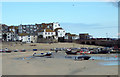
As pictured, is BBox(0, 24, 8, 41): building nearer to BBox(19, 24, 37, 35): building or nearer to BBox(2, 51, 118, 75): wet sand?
BBox(19, 24, 37, 35): building

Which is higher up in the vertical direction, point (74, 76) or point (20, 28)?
point (20, 28)

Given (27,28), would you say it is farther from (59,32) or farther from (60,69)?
(60,69)

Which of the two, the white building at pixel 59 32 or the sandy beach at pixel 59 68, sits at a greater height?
the white building at pixel 59 32

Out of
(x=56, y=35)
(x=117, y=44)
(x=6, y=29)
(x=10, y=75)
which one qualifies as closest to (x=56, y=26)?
(x=56, y=35)

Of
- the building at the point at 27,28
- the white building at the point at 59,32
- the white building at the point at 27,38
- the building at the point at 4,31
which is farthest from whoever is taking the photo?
the building at the point at 27,28

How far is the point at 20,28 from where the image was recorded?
4963 inches

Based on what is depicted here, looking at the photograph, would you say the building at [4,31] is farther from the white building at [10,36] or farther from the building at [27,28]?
the building at [27,28]

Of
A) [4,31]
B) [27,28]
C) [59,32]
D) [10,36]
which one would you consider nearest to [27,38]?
[10,36]

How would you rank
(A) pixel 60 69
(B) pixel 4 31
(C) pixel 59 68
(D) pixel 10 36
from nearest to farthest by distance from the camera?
(A) pixel 60 69 < (C) pixel 59 68 < (D) pixel 10 36 < (B) pixel 4 31

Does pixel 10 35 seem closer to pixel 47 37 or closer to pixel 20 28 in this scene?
pixel 20 28

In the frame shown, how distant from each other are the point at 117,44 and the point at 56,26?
5061cm

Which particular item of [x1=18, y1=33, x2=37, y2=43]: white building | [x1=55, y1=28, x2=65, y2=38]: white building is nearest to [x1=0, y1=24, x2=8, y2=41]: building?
[x1=18, y1=33, x2=37, y2=43]: white building

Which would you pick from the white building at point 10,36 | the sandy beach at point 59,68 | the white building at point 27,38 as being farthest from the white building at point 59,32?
the sandy beach at point 59,68

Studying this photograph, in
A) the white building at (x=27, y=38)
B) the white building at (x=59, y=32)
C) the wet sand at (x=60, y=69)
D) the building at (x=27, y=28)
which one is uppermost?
the building at (x=27, y=28)
